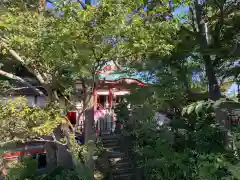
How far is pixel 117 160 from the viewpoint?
35.2 ft

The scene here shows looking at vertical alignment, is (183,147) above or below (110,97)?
below

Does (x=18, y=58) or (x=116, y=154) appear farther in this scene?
(x=116, y=154)

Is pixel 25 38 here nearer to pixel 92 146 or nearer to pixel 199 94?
pixel 92 146

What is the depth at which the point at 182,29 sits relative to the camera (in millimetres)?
8555

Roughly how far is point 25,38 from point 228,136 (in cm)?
754

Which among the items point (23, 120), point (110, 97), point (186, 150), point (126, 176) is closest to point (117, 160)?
point (126, 176)

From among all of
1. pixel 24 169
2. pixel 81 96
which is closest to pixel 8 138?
pixel 24 169

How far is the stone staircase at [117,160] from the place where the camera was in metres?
10.1

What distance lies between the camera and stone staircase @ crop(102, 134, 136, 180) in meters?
10.1

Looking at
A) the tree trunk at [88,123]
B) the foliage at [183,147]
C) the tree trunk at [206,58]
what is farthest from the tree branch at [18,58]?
the tree trunk at [206,58]

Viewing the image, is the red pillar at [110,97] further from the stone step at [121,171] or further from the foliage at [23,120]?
the foliage at [23,120]

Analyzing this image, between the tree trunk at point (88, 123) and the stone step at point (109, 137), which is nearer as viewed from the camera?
the tree trunk at point (88, 123)

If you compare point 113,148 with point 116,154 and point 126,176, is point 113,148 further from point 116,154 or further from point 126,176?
point 126,176

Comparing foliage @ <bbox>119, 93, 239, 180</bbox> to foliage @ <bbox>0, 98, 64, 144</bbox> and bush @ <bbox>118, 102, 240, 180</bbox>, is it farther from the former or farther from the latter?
foliage @ <bbox>0, 98, 64, 144</bbox>
